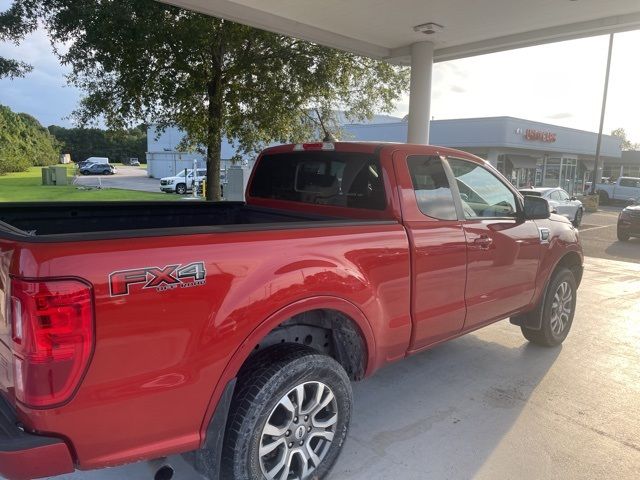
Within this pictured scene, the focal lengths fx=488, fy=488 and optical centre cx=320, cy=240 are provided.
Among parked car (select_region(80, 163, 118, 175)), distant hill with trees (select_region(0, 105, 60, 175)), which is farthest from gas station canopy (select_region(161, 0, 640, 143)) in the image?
parked car (select_region(80, 163, 118, 175))

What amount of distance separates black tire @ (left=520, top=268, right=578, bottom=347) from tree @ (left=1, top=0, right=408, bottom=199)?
672 centimetres

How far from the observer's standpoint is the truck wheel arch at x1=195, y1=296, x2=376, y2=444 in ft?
7.44

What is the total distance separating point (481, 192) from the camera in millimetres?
4148

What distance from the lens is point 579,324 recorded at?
6070 millimetres

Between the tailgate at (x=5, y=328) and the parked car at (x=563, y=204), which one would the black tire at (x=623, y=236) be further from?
the tailgate at (x=5, y=328)

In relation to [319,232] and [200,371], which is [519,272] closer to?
[319,232]

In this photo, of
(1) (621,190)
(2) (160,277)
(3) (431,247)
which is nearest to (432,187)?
(3) (431,247)

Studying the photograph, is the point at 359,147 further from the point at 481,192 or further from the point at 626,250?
the point at 626,250

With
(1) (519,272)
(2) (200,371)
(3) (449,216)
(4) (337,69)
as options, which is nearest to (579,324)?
(1) (519,272)

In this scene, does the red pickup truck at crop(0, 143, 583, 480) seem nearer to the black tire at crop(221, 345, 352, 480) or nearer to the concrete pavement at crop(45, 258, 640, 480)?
the black tire at crop(221, 345, 352, 480)

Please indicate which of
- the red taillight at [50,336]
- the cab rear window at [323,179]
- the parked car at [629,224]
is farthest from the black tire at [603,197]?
the red taillight at [50,336]

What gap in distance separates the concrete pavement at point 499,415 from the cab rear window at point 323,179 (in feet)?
5.32

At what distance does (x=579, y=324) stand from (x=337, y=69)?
732cm

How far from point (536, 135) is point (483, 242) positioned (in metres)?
30.2
